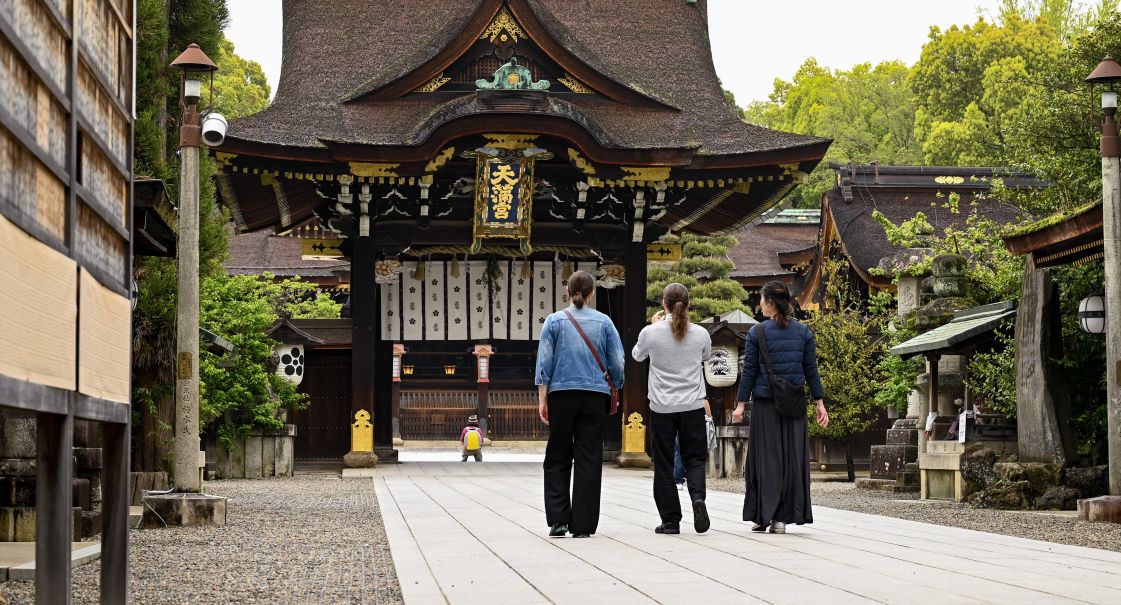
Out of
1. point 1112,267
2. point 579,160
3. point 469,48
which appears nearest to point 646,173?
point 579,160

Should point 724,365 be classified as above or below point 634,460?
above

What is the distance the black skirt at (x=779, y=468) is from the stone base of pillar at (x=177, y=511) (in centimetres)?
427

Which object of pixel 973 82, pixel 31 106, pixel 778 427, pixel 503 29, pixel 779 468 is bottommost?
pixel 779 468

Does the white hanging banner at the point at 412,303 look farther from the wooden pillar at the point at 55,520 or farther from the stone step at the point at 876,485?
the wooden pillar at the point at 55,520

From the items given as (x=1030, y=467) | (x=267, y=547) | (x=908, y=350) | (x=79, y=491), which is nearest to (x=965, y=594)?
(x=267, y=547)

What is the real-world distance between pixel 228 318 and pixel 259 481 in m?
2.67

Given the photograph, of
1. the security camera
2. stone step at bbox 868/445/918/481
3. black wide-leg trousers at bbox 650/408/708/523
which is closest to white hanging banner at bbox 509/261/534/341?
stone step at bbox 868/445/918/481

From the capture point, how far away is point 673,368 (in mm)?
9000

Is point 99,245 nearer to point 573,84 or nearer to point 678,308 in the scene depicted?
point 678,308

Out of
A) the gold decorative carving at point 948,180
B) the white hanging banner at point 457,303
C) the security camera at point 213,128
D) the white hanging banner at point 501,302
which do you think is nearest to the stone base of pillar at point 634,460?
the white hanging banner at point 501,302

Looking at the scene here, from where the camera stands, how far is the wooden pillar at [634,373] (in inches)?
808

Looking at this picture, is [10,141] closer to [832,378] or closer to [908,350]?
[908,350]

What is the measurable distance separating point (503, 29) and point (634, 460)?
6.77 meters

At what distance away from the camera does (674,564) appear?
6875 mm
